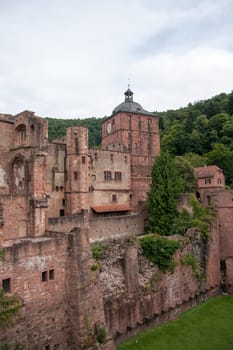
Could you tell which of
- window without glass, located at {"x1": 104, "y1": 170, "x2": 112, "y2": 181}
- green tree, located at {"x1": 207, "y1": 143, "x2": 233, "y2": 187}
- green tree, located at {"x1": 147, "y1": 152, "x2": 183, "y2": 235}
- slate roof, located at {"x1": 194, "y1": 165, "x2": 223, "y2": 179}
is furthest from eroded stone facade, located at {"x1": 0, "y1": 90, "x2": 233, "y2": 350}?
green tree, located at {"x1": 207, "y1": 143, "x2": 233, "y2": 187}

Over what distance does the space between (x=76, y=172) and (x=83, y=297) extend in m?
16.7

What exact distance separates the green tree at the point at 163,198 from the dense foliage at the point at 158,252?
594 centimetres

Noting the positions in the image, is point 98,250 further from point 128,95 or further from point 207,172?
point 128,95

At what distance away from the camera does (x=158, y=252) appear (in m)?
24.1

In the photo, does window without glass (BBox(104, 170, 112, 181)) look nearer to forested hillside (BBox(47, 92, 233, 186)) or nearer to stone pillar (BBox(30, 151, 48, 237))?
stone pillar (BBox(30, 151, 48, 237))

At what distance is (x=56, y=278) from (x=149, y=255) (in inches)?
361

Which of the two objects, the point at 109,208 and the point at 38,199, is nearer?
the point at 38,199

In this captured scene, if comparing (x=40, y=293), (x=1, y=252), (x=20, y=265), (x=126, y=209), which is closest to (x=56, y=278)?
(x=40, y=293)

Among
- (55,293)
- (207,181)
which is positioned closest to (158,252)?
(55,293)

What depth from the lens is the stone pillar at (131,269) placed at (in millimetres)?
21708

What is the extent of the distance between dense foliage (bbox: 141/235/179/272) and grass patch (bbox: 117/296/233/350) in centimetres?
429

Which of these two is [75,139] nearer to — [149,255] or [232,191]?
[149,255]

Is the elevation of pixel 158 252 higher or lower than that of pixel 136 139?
lower

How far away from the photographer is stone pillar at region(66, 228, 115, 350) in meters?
17.1
